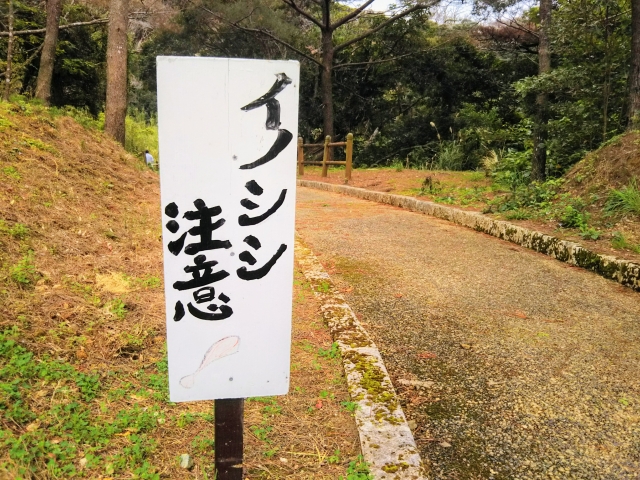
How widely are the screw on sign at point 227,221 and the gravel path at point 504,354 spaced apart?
86 centimetres

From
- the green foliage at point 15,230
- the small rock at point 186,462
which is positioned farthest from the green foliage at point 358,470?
the green foliage at point 15,230

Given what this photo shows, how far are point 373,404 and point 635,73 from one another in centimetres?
532

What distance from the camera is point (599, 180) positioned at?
504cm

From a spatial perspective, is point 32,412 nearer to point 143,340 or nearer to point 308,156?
point 143,340

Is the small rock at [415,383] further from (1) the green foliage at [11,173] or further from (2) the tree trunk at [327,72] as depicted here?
(2) the tree trunk at [327,72]

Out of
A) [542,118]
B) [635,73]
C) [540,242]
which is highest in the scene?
[635,73]

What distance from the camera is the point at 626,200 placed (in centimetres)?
437

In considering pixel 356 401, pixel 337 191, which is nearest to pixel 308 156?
pixel 337 191

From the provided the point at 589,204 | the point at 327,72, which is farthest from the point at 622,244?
the point at 327,72

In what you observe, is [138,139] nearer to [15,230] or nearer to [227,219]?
[15,230]

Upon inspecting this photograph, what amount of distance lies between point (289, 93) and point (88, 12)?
12.1m

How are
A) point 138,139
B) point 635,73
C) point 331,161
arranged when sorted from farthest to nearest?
point 331,161 < point 138,139 < point 635,73

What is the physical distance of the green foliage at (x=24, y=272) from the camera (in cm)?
252

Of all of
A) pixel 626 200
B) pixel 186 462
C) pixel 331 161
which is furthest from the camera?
pixel 331 161
